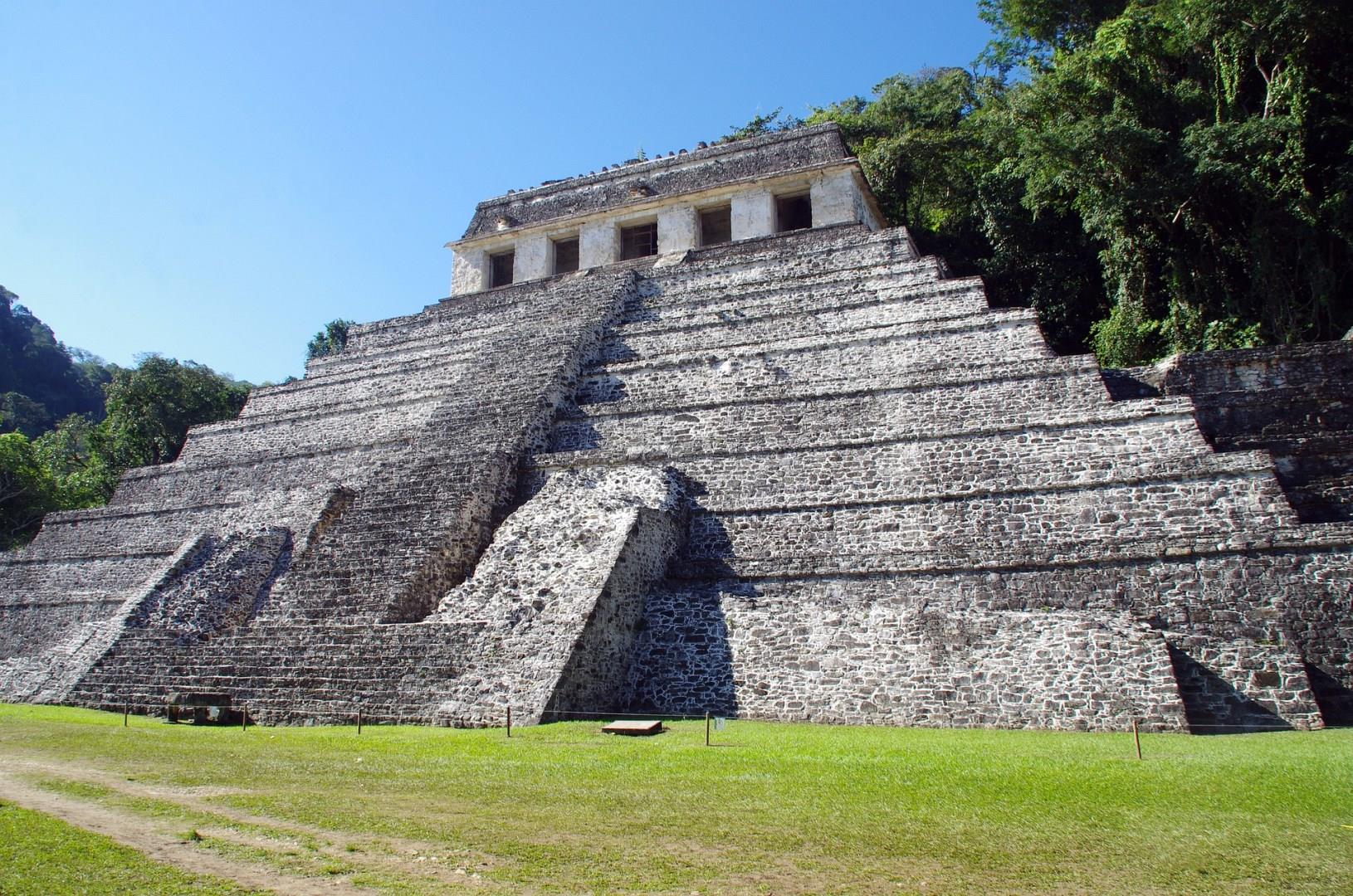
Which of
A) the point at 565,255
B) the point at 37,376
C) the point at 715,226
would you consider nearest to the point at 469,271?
the point at 565,255

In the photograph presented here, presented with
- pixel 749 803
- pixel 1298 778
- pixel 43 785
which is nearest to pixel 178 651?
pixel 43 785

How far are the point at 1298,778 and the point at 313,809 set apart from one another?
5419mm

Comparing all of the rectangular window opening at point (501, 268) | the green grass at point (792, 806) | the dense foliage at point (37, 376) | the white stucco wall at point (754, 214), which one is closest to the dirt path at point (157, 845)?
the green grass at point (792, 806)

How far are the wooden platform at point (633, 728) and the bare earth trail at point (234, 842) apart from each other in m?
2.89

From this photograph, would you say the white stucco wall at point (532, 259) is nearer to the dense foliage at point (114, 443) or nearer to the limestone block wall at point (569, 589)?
the dense foliage at point (114, 443)

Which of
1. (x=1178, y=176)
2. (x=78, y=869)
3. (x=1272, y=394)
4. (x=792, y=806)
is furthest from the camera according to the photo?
(x=1178, y=176)

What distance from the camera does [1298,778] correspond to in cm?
516

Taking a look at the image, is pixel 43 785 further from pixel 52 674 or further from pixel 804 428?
pixel 804 428

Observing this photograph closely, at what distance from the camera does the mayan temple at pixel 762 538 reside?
8.03 metres

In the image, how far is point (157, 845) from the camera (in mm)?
3910

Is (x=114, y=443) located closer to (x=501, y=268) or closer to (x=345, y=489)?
(x=501, y=268)

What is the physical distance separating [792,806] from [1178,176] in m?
15.5

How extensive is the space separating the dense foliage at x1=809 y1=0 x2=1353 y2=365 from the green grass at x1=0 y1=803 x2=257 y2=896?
17.3 m

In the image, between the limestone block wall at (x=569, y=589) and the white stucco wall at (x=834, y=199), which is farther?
the white stucco wall at (x=834, y=199)
